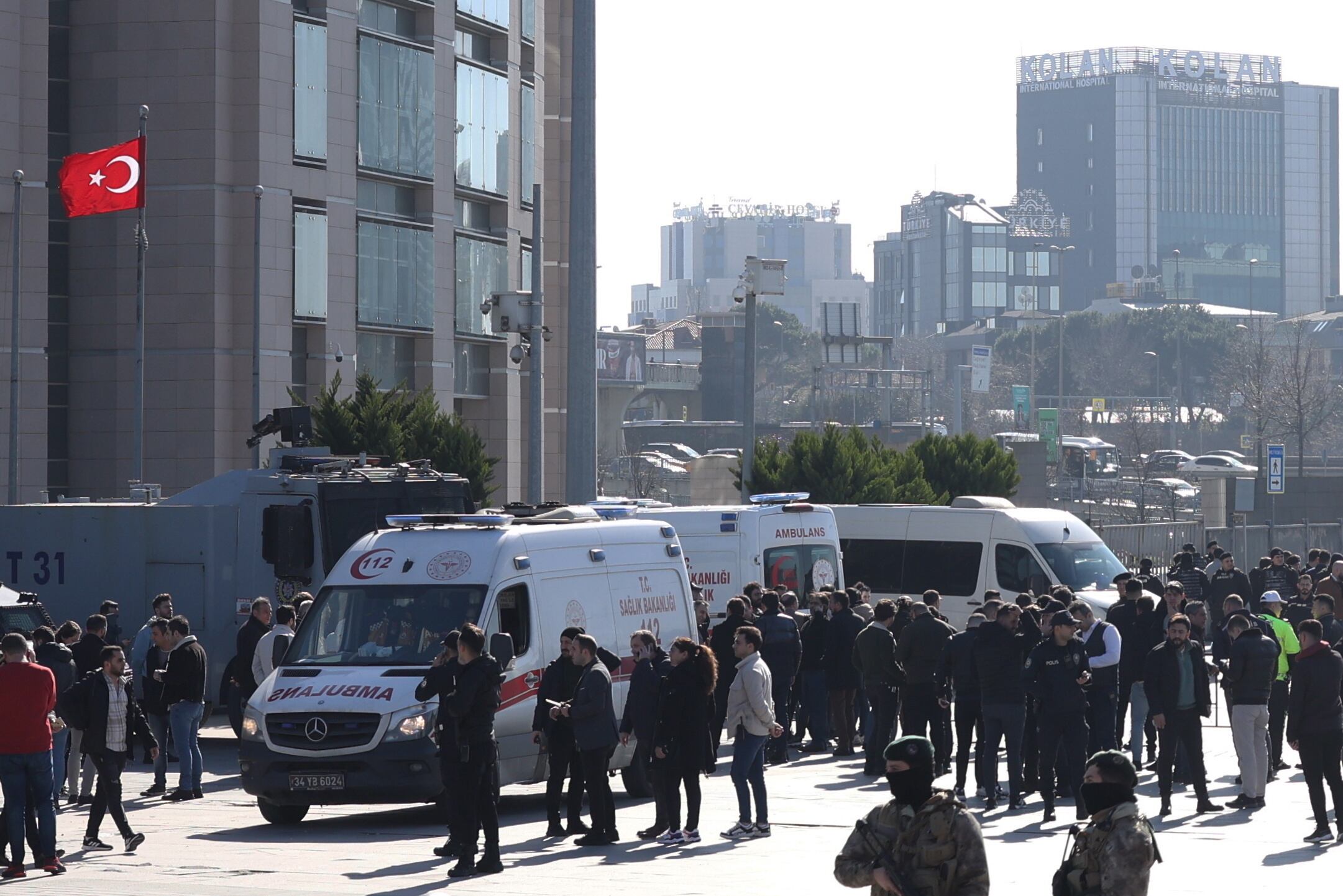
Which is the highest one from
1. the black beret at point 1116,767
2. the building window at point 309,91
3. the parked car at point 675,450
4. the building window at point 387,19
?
the building window at point 387,19

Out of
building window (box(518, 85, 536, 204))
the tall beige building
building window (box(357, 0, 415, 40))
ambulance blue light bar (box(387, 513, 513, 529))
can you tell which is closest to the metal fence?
the tall beige building

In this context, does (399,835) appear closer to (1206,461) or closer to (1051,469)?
(1051,469)

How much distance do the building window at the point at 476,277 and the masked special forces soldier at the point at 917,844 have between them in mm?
45989

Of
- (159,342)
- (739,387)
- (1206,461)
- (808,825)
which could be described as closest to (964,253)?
(739,387)

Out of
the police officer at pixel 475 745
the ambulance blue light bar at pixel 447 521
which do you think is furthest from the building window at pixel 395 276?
the police officer at pixel 475 745

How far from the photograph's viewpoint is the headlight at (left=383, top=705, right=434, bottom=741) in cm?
1417

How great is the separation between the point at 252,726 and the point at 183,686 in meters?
1.60

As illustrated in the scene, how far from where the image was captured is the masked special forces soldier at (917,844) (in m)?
6.31

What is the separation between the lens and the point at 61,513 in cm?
2278

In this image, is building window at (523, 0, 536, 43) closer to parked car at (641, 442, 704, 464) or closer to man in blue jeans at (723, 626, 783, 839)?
parked car at (641, 442, 704, 464)

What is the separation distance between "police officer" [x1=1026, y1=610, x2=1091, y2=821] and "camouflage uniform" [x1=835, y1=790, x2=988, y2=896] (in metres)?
8.82

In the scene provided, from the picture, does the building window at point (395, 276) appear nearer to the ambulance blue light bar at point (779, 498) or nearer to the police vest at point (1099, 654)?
the ambulance blue light bar at point (779, 498)

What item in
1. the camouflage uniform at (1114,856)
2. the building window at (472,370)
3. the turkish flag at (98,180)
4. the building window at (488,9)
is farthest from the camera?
the building window at (472,370)

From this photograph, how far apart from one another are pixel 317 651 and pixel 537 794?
9.32ft
